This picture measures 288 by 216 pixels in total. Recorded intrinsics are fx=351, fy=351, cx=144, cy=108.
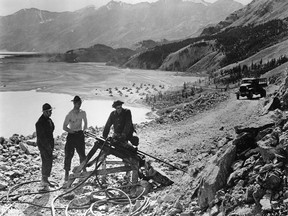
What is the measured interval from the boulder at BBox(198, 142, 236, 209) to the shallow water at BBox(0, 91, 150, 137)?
16.2 meters

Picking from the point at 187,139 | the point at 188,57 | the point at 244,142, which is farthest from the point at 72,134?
the point at 188,57

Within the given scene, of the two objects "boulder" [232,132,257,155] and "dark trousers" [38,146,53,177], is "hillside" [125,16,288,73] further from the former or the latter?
"boulder" [232,132,257,155]

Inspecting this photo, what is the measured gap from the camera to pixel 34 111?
1206 inches

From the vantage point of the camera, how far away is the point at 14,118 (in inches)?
1082

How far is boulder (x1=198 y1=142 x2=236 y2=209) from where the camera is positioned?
6.03 meters

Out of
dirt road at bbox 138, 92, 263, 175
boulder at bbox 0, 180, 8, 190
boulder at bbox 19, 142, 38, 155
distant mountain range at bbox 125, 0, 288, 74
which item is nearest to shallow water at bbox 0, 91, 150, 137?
dirt road at bbox 138, 92, 263, 175

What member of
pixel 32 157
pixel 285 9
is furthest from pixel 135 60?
pixel 32 157

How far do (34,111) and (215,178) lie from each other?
26.8 m

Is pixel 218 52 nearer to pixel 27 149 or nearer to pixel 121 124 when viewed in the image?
pixel 27 149

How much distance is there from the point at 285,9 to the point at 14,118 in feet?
473

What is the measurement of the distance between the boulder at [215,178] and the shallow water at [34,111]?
16.2 m

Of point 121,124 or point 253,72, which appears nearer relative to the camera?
point 121,124

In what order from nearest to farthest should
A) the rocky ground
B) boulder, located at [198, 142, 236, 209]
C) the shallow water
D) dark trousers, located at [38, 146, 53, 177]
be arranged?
1. the rocky ground
2. boulder, located at [198, 142, 236, 209]
3. dark trousers, located at [38, 146, 53, 177]
4. the shallow water

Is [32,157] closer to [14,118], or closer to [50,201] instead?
[50,201]
